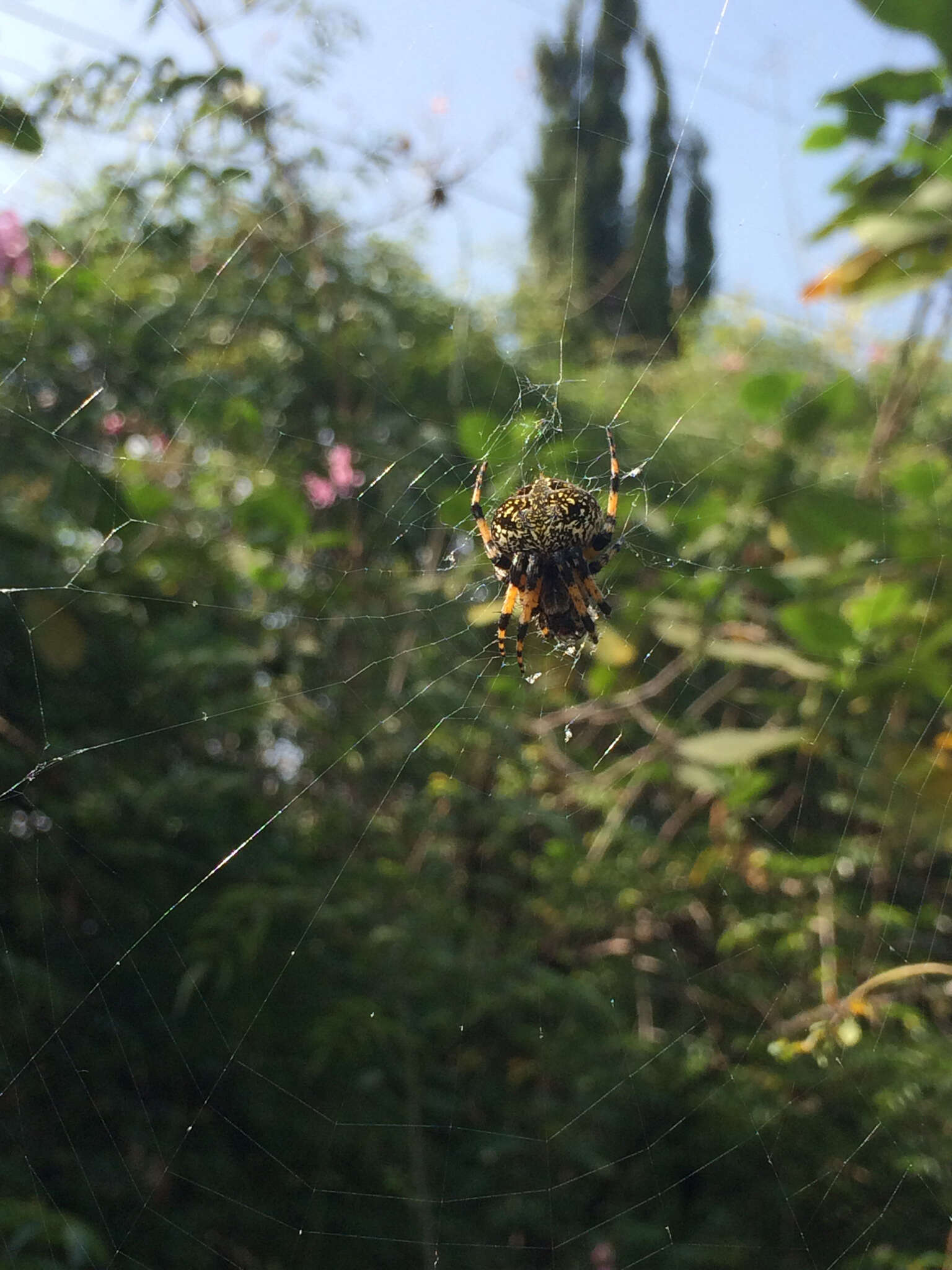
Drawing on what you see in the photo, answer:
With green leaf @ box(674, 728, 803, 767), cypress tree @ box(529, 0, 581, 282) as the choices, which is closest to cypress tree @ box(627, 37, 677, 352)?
cypress tree @ box(529, 0, 581, 282)

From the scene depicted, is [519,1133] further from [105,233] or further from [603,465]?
[105,233]

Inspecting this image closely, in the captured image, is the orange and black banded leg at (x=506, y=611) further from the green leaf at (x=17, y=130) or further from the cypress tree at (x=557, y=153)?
the green leaf at (x=17, y=130)

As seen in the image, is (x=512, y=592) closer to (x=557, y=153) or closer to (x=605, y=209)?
(x=557, y=153)

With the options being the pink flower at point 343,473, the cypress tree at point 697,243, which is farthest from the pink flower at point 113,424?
the cypress tree at point 697,243

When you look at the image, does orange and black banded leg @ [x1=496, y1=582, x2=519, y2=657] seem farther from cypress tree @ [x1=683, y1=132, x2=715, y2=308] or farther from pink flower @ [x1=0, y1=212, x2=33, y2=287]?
cypress tree @ [x1=683, y1=132, x2=715, y2=308]

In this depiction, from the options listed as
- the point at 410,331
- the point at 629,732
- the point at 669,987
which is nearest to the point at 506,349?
the point at 410,331

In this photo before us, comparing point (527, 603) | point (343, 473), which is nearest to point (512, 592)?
point (527, 603)
